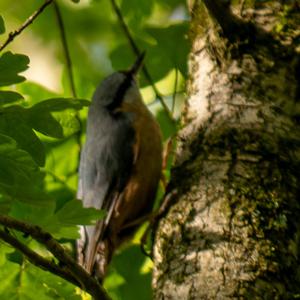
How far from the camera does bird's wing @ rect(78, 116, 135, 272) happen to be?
10.7ft

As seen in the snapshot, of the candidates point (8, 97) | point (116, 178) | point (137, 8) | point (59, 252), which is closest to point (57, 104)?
point (8, 97)

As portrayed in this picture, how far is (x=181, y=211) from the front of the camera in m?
2.33

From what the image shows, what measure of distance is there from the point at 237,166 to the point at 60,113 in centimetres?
63

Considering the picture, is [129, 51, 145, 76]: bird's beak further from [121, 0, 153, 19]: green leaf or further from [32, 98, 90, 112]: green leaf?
[32, 98, 90, 112]: green leaf

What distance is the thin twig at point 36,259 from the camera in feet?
5.93

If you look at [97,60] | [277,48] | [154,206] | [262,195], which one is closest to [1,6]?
[97,60]

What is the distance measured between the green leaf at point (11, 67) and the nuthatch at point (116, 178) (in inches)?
60.7

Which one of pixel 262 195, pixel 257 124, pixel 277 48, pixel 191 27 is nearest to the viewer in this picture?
pixel 262 195

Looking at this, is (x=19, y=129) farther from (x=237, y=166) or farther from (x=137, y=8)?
(x=137, y=8)

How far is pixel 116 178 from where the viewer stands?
11.4ft

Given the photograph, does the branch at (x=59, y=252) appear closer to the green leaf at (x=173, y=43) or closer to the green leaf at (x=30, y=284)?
the green leaf at (x=30, y=284)

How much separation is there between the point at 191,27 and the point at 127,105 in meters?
1.04

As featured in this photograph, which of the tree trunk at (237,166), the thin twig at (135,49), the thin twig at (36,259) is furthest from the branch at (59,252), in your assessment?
the thin twig at (135,49)

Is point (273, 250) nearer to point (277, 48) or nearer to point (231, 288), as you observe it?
point (231, 288)
